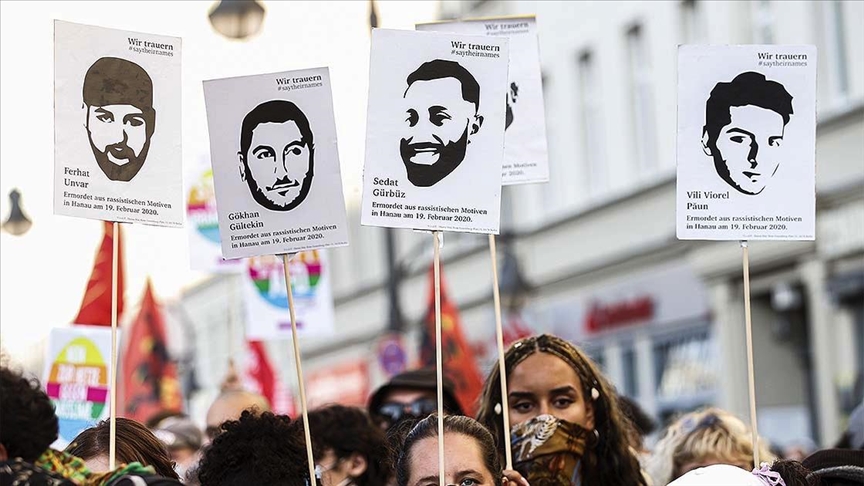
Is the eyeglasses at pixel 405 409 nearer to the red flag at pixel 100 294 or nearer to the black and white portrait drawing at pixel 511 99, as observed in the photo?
the black and white portrait drawing at pixel 511 99

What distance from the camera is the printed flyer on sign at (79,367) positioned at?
8359mm

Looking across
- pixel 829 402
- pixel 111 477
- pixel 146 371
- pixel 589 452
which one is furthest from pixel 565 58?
pixel 111 477

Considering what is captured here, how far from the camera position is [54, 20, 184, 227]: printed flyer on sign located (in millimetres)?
4262

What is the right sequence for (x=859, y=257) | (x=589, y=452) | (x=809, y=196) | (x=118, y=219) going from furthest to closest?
(x=859, y=257) → (x=589, y=452) → (x=809, y=196) → (x=118, y=219)

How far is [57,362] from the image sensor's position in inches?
335

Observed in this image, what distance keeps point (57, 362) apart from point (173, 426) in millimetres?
Answer: 821

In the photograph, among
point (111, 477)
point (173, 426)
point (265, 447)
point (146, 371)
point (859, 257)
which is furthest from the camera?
point (859, 257)

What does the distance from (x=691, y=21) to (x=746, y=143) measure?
18286 millimetres

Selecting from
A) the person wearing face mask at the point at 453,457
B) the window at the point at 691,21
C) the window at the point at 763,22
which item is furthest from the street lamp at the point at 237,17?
the window at the point at 691,21

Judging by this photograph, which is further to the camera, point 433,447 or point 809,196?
point 809,196

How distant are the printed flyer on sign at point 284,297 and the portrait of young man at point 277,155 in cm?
634

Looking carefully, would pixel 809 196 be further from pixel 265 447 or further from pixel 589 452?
pixel 265 447

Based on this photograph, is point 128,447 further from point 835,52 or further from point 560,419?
point 835,52

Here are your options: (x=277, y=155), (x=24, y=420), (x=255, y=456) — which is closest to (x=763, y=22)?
(x=277, y=155)
